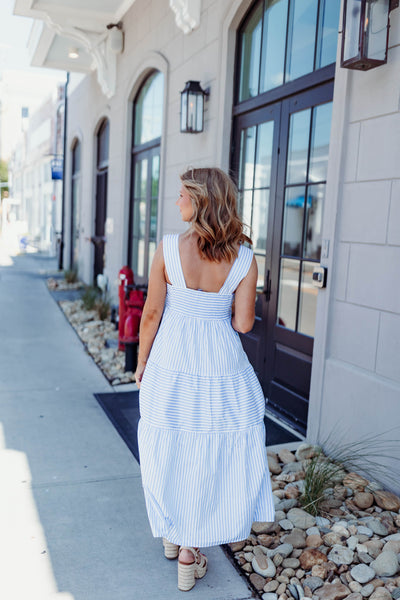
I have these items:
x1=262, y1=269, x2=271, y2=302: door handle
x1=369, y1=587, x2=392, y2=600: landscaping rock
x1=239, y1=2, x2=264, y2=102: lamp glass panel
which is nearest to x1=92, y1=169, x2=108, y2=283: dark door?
x1=239, y1=2, x2=264, y2=102: lamp glass panel

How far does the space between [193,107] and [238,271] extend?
3.40 m

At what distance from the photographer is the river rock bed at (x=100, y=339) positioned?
5.44 meters

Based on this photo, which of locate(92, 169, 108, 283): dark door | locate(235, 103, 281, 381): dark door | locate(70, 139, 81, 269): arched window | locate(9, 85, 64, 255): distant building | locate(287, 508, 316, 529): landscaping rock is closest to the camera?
locate(287, 508, 316, 529): landscaping rock

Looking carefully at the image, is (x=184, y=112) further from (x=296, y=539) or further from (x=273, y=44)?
(x=296, y=539)

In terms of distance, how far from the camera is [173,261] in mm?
2230

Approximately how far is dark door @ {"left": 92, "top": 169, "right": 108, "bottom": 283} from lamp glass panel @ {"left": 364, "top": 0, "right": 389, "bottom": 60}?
7.35 meters

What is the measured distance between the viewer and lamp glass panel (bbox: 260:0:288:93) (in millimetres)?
4309

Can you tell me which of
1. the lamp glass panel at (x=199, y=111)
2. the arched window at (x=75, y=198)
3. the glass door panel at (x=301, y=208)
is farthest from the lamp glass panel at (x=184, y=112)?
the arched window at (x=75, y=198)

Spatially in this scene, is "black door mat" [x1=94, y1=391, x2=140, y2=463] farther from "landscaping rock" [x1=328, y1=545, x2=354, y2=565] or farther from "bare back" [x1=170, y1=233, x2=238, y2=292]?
"bare back" [x1=170, y1=233, x2=238, y2=292]

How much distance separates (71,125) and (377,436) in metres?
11.2

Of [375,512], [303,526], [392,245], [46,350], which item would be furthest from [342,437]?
[46,350]

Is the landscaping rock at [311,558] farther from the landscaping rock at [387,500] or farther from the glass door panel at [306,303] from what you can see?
the glass door panel at [306,303]

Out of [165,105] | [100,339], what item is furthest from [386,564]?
[165,105]

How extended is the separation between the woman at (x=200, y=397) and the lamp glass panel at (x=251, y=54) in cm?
293
